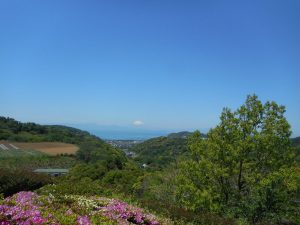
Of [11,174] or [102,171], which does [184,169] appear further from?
[102,171]

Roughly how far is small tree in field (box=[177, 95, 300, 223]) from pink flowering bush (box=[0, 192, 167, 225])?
8666 millimetres

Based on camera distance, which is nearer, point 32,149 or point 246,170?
point 246,170

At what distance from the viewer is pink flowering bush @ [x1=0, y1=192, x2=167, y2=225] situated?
19.2ft

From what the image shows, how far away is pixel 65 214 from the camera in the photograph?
6.52 meters

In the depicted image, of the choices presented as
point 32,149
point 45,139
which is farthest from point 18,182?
point 45,139

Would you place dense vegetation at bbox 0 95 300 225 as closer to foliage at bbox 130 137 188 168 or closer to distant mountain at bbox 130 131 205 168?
distant mountain at bbox 130 131 205 168

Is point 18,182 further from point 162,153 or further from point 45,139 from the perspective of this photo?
point 162,153

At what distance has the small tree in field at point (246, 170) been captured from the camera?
16500 millimetres

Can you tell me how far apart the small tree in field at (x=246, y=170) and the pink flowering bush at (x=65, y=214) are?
8.67 meters

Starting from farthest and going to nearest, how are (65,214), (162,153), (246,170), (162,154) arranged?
(162,153), (162,154), (246,170), (65,214)

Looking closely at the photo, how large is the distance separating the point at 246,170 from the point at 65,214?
1373cm

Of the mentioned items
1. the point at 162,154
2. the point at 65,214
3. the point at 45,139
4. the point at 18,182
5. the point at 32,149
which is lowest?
the point at 162,154

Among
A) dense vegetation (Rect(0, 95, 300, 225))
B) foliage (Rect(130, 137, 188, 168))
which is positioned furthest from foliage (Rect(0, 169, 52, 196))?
foliage (Rect(130, 137, 188, 168))

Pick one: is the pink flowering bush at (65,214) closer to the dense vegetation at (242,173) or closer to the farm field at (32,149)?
the dense vegetation at (242,173)
